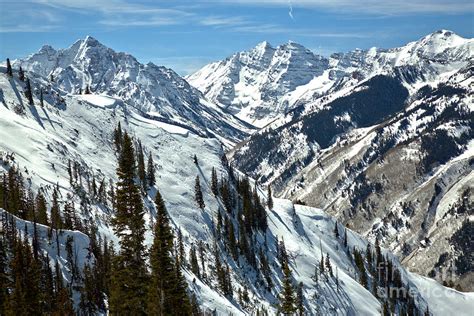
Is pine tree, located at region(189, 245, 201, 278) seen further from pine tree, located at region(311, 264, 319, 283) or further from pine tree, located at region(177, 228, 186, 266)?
pine tree, located at region(311, 264, 319, 283)

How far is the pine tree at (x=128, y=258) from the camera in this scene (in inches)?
1790

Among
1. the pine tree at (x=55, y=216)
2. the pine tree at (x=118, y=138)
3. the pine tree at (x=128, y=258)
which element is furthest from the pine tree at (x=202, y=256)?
the pine tree at (x=128, y=258)

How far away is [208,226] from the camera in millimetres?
167875

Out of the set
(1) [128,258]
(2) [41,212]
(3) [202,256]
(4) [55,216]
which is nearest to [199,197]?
(3) [202,256]

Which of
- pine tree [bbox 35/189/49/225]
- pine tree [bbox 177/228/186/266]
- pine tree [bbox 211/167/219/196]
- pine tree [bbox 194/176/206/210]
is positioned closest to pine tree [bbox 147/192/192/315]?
pine tree [bbox 35/189/49/225]

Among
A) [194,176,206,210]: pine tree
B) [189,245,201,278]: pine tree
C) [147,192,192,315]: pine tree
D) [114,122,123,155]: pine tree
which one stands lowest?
[147,192,192,315]: pine tree

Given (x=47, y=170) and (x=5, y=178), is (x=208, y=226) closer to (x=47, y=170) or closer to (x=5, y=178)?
(x=47, y=170)

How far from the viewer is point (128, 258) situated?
4566 centimetres

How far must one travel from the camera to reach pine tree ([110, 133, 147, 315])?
149ft

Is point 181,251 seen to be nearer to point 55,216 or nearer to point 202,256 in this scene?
point 202,256

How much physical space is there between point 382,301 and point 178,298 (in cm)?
16747

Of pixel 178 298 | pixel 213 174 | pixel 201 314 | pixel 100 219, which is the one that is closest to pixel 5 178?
pixel 100 219

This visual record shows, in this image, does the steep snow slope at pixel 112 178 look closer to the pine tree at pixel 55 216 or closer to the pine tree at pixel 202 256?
the pine tree at pixel 202 256

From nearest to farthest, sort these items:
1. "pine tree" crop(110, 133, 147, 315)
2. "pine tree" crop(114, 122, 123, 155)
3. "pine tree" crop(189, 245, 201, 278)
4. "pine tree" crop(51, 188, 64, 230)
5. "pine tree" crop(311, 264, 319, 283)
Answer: "pine tree" crop(110, 133, 147, 315) → "pine tree" crop(51, 188, 64, 230) → "pine tree" crop(189, 245, 201, 278) → "pine tree" crop(311, 264, 319, 283) → "pine tree" crop(114, 122, 123, 155)
